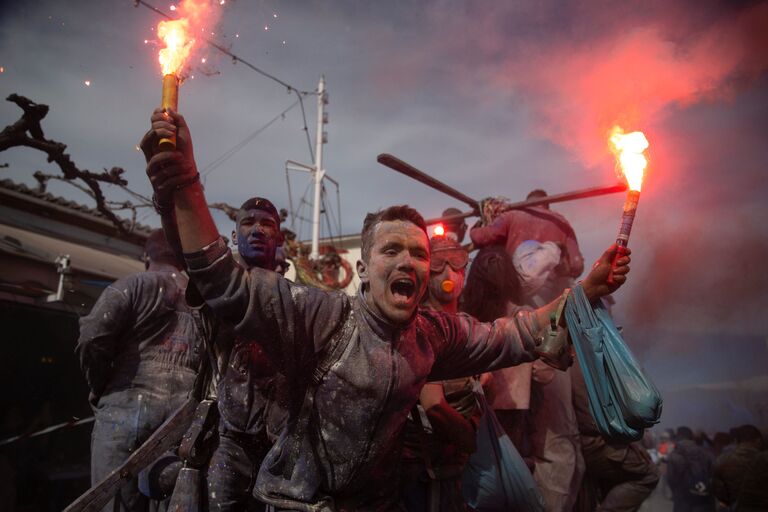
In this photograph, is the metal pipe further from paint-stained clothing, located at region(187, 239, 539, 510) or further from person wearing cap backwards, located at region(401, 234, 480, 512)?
paint-stained clothing, located at region(187, 239, 539, 510)

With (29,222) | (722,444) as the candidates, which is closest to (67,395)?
(29,222)

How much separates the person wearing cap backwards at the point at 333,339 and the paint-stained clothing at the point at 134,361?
1.84 meters

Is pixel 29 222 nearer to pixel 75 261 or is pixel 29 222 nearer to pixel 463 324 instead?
pixel 75 261

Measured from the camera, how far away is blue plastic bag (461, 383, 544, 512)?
353 centimetres

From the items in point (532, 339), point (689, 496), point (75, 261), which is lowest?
point (689, 496)

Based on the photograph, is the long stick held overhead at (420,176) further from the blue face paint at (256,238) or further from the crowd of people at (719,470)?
the crowd of people at (719,470)

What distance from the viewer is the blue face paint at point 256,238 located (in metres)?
3.45

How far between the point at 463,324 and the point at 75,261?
29.6 ft

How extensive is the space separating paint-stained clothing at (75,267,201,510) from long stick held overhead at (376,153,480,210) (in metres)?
2.39

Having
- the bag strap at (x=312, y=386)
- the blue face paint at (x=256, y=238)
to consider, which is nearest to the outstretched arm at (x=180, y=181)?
the bag strap at (x=312, y=386)

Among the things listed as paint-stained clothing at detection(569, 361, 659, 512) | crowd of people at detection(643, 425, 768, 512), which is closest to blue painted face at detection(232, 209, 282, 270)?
paint-stained clothing at detection(569, 361, 659, 512)

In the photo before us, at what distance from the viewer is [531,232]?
5.87 m

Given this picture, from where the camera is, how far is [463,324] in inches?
121

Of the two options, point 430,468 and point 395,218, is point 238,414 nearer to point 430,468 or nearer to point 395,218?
point 430,468
